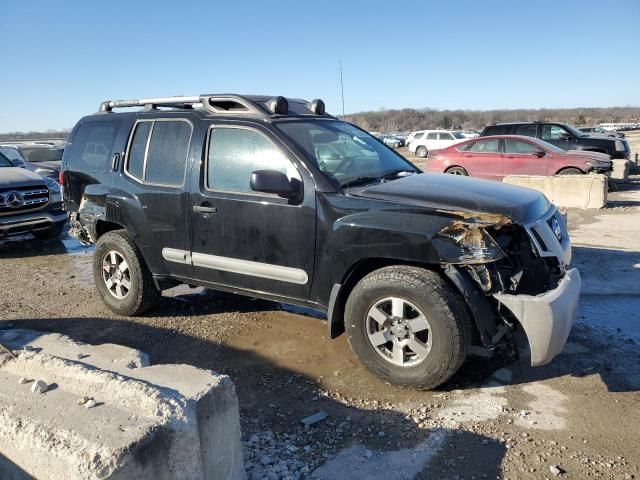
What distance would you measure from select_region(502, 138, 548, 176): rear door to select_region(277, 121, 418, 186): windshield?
9.38 meters

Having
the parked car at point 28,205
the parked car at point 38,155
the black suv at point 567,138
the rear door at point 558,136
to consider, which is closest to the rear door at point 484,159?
the black suv at point 567,138

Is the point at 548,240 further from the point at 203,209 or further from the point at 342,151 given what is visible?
the point at 203,209

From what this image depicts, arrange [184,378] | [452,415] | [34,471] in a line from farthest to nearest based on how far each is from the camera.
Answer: [452,415] → [184,378] → [34,471]

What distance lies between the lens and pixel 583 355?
421 cm

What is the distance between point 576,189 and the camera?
11438mm

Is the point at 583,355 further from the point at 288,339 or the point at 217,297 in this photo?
the point at 217,297

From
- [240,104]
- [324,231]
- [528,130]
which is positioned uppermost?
[240,104]

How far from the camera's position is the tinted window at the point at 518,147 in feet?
44.2

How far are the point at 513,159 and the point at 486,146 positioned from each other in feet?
2.76

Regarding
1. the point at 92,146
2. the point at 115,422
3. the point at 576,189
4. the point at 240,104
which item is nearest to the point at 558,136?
the point at 576,189

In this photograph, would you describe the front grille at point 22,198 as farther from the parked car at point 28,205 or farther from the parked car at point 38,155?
the parked car at point 38,155

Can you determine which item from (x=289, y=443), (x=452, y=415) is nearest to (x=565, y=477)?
(x=452, y=415)

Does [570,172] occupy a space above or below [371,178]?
below

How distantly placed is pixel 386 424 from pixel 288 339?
5.36 feet
